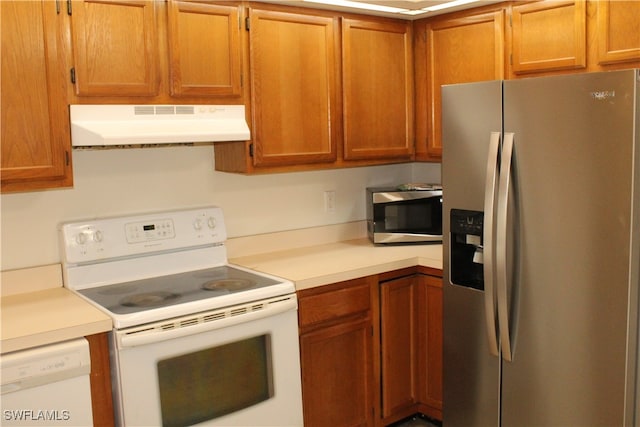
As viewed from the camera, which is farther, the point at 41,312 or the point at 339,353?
the point at 339,353

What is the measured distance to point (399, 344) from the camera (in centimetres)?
310

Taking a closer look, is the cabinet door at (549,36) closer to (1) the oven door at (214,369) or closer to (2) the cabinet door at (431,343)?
(2) the cabinet door at (431,343)

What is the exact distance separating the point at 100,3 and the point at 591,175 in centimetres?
183

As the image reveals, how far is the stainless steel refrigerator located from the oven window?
84 cm

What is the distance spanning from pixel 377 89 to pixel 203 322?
1.57m

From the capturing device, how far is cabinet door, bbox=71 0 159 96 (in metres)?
2.39

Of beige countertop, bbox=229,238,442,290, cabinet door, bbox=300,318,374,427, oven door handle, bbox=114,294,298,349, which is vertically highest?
beige countertop, bbox=229,238,442,290

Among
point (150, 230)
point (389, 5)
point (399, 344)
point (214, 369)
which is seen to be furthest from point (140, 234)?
point (389, 5)

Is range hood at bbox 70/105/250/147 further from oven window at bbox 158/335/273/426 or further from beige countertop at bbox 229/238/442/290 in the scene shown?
oven window at bbox 158/335/273/426

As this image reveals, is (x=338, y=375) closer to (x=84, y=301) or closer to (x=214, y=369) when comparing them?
(x=214, y=369)

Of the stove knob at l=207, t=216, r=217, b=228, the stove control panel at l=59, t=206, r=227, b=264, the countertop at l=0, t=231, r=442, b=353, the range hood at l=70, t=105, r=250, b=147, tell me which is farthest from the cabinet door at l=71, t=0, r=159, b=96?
the countertop at l=0, t=231, r=442, b=353

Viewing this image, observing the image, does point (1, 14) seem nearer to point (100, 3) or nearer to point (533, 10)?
point (100, 3)

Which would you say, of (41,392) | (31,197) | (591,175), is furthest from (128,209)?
(591,175)

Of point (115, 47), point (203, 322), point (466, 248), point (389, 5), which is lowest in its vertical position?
point (203, 322)
